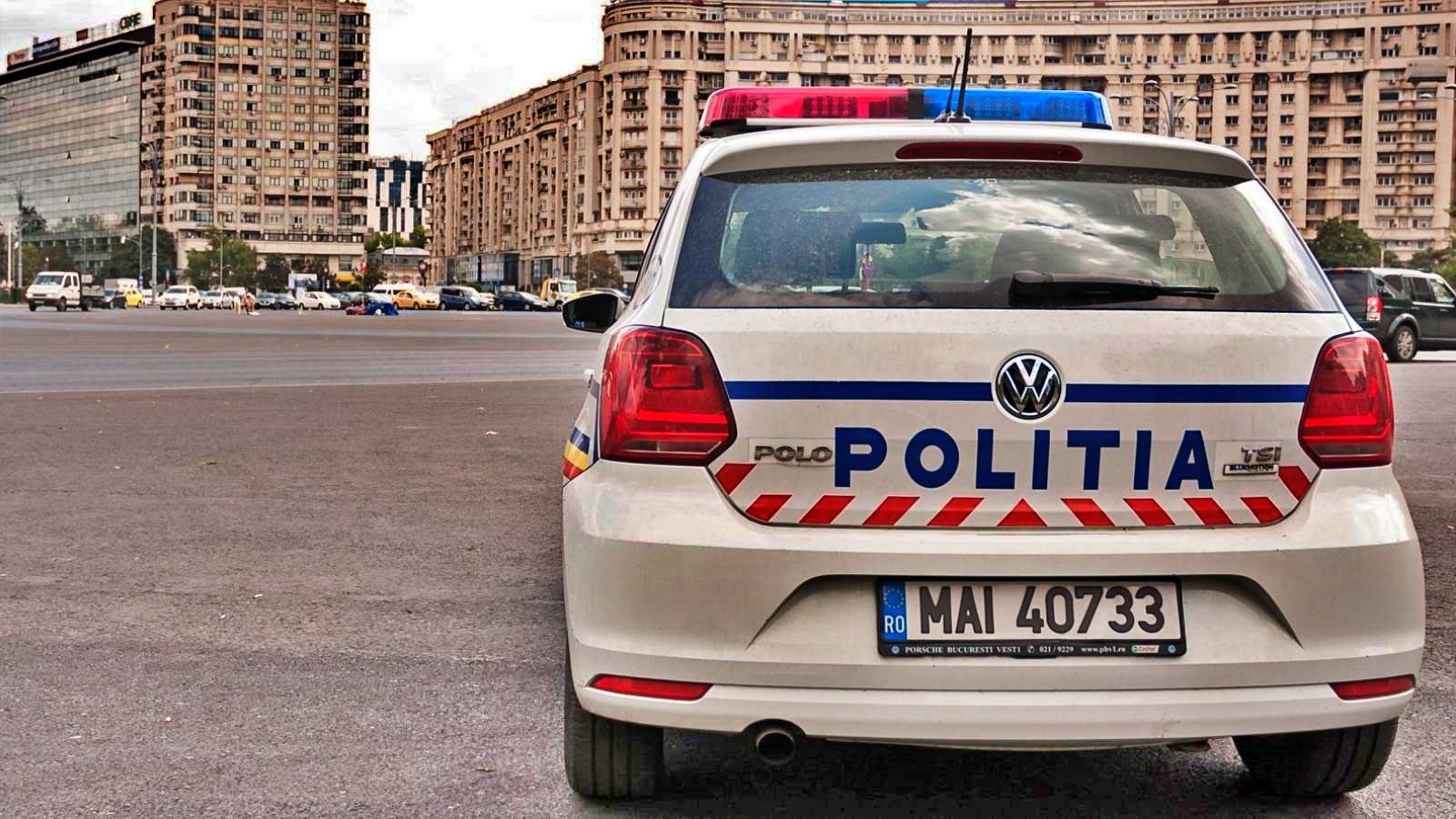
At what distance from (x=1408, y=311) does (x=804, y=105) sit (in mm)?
25787

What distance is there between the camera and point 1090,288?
308 centimetres

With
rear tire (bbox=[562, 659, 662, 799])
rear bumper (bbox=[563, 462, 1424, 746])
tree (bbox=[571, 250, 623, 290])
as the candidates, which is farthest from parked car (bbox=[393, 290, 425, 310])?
rear bumper (bbox=[563, 462, 1424, 746])

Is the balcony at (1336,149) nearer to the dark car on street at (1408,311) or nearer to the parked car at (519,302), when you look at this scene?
the parked car at (519,302)

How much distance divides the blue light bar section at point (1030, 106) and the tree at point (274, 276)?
155 m

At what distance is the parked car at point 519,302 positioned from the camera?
9575 cm

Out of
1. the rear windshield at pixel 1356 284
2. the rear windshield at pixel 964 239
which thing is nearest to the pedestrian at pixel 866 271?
the rear windshield at pixel 964 239

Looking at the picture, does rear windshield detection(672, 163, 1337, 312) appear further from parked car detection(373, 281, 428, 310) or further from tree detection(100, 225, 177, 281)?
tree detection(100, 225, 177, 281)

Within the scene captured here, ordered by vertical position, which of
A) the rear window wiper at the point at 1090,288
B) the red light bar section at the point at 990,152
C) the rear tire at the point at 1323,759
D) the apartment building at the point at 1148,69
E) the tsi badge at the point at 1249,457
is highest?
the apartment building at the point at 1148,69

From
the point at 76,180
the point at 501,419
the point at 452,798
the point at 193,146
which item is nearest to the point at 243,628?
the point at 452,798

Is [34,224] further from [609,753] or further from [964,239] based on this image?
[964,239]

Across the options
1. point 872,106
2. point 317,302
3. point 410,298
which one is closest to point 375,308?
point 317,302

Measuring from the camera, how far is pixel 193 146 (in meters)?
171

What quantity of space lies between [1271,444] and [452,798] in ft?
6.18

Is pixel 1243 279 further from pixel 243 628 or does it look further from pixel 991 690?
pixel 243 628
